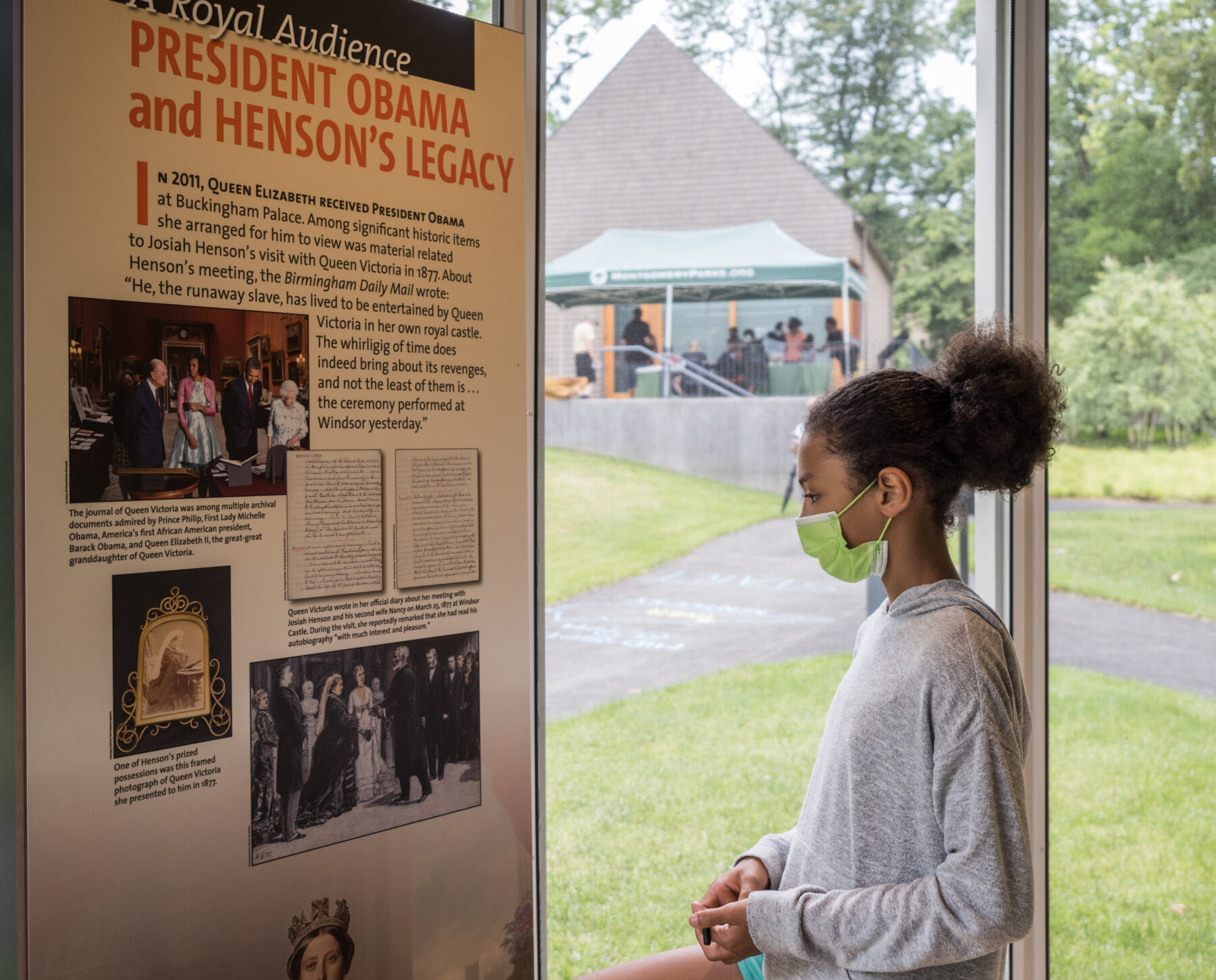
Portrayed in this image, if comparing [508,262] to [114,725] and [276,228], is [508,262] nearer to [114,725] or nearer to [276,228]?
[276,228]

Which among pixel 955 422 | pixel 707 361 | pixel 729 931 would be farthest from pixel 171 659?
pixel 707 361

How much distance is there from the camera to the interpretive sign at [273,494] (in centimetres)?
121

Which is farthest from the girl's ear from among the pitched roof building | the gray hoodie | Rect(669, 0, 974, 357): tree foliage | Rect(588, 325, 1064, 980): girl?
Rect(669, 0, 974, 357): tree foliage

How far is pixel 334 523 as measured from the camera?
4.73 ft

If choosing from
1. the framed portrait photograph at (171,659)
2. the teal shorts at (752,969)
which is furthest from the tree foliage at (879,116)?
the framed portrait photograph at (171,659)

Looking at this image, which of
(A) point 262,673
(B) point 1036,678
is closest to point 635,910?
(B) point 1036,678

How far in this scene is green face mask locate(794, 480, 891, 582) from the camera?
1.22 m

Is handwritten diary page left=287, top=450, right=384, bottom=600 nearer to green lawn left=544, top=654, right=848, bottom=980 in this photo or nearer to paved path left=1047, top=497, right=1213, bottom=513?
green lawn left=544, top=654, right=848, bottom=980

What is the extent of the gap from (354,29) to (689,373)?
178 centimetres

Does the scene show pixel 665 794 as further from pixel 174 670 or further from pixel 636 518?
pixel 174 670

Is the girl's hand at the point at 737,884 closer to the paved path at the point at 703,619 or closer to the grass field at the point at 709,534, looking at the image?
the grass field at the point at 709,534

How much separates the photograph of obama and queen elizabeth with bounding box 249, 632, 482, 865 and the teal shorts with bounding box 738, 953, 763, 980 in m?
0.52

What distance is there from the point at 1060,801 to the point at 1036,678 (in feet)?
1.36

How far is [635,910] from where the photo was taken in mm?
2625
